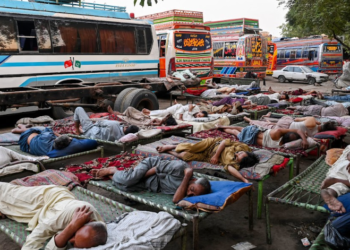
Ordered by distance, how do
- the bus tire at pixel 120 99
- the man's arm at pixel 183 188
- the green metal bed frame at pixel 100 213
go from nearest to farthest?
the green metal bed frame at pixel 100 213
the man's arm at pixel 183 188
the bus tire at pixel 120 99

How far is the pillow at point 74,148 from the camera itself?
16.3ft

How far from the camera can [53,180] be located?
389 centimetres

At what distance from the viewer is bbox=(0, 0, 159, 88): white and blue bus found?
24.3 feet

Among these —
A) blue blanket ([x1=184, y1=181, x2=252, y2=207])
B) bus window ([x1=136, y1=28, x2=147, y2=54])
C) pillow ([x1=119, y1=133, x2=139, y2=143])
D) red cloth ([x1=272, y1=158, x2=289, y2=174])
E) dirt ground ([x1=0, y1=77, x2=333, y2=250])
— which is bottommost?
dirt ground ([x1=0, y1=77, x2=333, y2=250])

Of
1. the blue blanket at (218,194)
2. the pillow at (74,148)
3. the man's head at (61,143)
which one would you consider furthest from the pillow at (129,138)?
the blue blanket at (218,194)

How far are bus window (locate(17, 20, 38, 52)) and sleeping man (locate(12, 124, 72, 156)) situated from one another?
298 centimetres

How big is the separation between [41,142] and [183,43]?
8.56 m

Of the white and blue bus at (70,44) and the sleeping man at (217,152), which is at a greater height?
the white and blue bus at (70,44)

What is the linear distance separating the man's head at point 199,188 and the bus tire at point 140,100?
4970mm

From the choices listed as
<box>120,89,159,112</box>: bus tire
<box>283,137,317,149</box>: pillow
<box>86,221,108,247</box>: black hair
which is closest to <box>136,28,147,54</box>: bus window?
<box>120,89,159,112</box>: bus tire

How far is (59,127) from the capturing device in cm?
702

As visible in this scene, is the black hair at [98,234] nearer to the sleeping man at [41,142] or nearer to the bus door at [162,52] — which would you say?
the sleeping man at [41,142]

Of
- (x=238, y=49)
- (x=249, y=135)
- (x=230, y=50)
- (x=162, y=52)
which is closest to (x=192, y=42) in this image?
(x=162, y=52)

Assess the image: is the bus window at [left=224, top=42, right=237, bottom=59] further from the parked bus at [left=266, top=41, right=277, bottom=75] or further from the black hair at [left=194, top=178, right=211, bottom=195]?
the black hair at [left=194, top=178, right=211, bottom=195]
